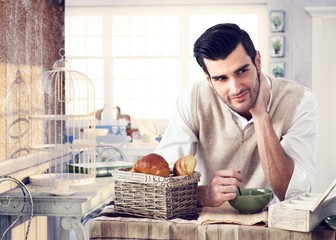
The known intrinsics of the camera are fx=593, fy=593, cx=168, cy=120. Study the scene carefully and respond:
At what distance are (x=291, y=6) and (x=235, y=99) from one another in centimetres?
536

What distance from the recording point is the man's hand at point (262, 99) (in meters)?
2.16

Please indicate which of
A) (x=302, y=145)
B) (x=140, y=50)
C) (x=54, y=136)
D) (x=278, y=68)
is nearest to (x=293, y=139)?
(x=302, y=145)

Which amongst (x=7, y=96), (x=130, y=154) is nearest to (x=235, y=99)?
(x=7, y=96)

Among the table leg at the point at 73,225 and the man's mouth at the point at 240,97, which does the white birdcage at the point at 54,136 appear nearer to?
the table leg at the point at 73,225

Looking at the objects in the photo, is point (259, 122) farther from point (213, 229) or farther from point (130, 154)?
point (130, 154)

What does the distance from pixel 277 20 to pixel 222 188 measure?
18.2 feet

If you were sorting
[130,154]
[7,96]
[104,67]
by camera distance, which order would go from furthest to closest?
[104,67]
[130,154]
[7,96]

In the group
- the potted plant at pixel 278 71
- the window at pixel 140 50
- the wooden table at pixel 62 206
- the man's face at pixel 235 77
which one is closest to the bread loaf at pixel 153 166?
the man's face at pixel 235 77

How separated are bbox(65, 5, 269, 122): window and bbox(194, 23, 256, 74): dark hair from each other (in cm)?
543

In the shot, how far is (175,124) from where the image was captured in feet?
8.02

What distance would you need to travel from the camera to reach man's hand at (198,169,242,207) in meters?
1.85

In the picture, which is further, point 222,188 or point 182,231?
point 222,188

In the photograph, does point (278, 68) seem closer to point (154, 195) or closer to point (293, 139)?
point (293, 139)

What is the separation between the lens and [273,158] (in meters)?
2.12
